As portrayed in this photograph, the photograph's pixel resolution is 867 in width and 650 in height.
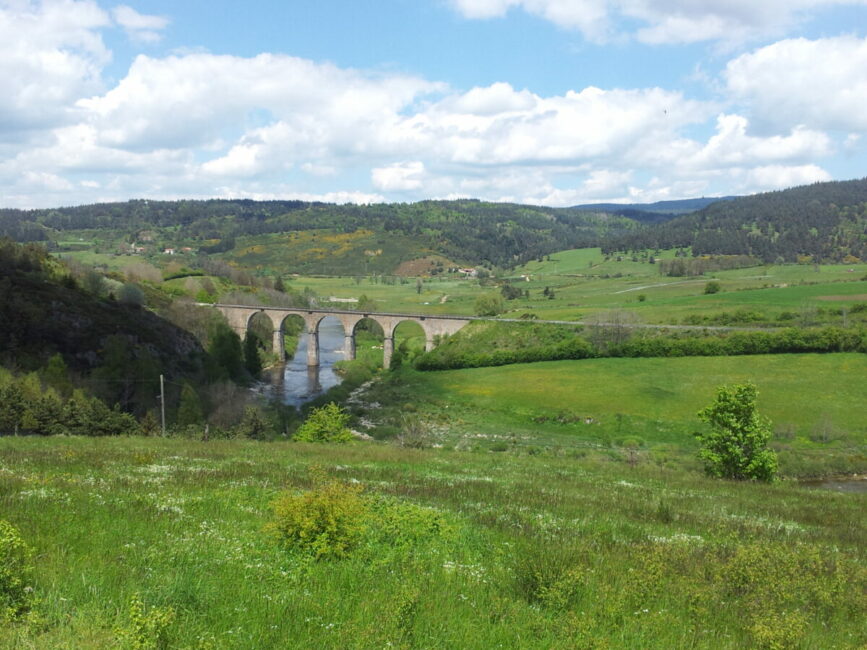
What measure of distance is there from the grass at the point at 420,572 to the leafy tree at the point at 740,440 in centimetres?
1586

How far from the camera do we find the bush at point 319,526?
26.9 ft

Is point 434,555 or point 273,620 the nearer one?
point 273,620

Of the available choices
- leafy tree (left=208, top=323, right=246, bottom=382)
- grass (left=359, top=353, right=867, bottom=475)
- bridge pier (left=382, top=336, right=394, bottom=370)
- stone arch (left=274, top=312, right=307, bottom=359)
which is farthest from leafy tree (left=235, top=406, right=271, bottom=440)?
stone arch (left=274, top=312, right=307, bottom=359)

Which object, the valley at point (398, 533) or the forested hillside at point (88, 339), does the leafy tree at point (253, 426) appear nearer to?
the valley at point (398, 533)

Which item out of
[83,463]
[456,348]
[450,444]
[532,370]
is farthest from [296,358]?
[83,463]

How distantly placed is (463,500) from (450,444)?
3575cm

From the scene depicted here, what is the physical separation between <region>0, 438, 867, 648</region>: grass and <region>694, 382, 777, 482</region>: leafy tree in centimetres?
1586

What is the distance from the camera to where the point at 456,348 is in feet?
302

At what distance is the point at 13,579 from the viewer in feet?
18.7

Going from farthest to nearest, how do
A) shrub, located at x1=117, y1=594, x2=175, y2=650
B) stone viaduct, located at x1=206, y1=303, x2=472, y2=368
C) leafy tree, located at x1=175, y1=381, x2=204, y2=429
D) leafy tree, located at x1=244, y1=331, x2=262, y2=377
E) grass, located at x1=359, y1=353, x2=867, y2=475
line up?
1. stone viaduct, located at x1=206, y1=303, x2=472, y2=368
2. leafy tree, located at x1=244, y1=331, x2=262, y2=377
3. grass, located at x1=359, y1=353, x2=867, y2=475
4. leafy tree, located at x1=175, y1=381, x2=204, y2=429
5. shrub, located at x1=117, y1=594, x2=175, y2=650

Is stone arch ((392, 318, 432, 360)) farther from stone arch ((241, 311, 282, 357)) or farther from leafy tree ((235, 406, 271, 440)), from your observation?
leafy tree ((235, 406, 271, 440))

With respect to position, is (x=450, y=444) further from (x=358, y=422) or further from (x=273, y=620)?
(x=273, y=620)

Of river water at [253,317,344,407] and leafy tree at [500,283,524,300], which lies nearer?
river water at [253,317,344,407]

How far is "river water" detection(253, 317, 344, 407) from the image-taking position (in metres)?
79.4
